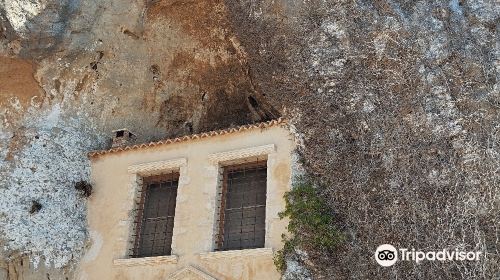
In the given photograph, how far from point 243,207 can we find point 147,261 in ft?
6.74

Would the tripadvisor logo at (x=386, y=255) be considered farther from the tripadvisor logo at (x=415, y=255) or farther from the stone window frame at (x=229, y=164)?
the stone window frame at (x=229, y=164)

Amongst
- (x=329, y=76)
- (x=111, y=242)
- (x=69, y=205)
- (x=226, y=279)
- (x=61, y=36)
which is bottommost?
(x=226, y=279)

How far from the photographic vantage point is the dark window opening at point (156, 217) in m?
11.8

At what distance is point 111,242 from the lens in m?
11.8

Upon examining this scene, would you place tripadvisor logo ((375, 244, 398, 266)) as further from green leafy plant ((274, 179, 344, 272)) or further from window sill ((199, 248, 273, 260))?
window sill ((199, 248, 273, 260))

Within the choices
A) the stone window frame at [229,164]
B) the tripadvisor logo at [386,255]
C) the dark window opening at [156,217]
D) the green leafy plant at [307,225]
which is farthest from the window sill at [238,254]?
the tripadvisor logo at [386,255]

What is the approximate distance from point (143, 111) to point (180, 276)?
4.51 meters

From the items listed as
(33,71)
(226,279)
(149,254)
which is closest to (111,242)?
(149,254)

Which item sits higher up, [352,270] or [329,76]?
[329,76]

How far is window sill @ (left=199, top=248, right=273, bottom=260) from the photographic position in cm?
1020

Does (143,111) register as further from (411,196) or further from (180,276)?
(411,196)

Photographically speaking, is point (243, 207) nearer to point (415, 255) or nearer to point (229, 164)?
point (229, 164)

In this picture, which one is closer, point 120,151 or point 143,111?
point 120,151

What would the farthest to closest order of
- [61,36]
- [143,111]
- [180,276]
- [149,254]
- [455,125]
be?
1. [143,111]
2. [61,36]
3. [149,254]
4. [180,276]
5. [455,125]
